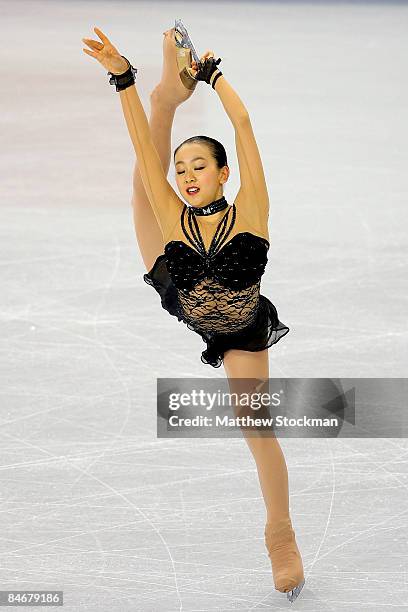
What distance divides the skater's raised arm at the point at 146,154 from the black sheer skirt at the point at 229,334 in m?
0.21

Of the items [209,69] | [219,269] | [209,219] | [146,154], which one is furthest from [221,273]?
[209,69]

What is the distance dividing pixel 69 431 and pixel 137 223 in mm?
1282

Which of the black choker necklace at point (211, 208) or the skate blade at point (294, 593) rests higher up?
the black choker necklace at point (211, 208)

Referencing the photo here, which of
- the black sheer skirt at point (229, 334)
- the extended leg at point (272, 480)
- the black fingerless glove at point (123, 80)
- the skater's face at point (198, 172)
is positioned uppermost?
the black fingerless glove at point (123, 80)

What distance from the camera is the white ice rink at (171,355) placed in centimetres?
366

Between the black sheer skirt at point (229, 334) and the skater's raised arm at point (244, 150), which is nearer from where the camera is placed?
the skater's raised arm at point (244, 150)

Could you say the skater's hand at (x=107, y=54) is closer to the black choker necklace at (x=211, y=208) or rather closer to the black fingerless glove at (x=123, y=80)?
the black fingerless glove at (x=123, y=80)

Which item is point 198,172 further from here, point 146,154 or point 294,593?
point 294,593

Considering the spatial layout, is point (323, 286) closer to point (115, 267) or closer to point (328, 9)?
point (115, 267)

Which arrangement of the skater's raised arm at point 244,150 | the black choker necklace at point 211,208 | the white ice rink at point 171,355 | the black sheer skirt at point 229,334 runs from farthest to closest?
the white ice rink at point 171,355 → the black sheer skirt at point 229,334 → the black choker necklace at point 211,208 → the skater's raised arm at point 244,150

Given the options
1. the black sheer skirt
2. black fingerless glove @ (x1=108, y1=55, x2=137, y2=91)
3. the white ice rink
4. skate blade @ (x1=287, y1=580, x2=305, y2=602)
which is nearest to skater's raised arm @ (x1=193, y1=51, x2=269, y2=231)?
black fingerless glove @ (x1=108, y1=55, x2=137, y2=91)

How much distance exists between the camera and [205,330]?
132 inches

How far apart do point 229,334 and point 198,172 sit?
0.50m

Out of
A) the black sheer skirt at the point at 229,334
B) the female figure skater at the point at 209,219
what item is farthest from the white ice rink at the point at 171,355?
the black sheer skirt at the point at 229,334
